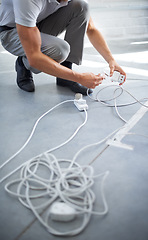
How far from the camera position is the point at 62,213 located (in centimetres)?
76

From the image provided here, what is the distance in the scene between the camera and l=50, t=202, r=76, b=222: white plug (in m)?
0.76

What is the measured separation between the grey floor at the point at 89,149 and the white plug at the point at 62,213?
0.05 meters

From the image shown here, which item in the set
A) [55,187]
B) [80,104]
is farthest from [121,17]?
[55,187]

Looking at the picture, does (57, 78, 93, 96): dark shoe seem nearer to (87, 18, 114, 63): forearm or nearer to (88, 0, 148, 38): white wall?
(87, 18, 114, 63): forearm

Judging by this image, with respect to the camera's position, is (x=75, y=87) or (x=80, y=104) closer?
(x=80, y=104)

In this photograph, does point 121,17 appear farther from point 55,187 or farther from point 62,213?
point 62,213

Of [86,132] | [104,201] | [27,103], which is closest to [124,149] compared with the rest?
[86,132]

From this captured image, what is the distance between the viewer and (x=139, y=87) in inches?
68.4

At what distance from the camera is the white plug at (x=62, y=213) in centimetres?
76

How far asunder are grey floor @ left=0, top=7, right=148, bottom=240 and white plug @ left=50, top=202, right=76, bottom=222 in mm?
54

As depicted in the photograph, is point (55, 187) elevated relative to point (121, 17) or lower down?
elevated

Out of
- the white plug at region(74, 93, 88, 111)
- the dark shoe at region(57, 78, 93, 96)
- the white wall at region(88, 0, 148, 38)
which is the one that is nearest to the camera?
the white plug at region(74, 93, 88, 111)

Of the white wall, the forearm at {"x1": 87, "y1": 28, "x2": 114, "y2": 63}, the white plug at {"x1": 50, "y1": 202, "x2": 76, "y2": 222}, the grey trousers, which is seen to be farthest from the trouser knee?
the white wall

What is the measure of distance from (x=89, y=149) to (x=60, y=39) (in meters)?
0.84
